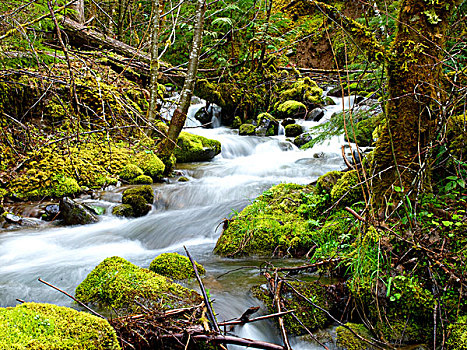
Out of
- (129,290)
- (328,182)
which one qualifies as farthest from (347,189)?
(129,290)

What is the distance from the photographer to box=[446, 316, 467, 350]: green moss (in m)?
2.31

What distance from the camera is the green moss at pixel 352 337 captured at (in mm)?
2514

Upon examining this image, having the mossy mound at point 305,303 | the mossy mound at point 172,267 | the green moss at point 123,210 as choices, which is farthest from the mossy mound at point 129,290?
the green moss at point 123,210

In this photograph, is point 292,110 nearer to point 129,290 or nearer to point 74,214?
point 74,214

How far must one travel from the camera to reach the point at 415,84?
300 centimetres

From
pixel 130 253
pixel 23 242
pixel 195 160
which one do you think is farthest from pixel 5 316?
pixel 195 160

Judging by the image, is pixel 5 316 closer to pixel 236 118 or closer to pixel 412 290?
pixel 412 290

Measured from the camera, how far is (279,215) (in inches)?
187

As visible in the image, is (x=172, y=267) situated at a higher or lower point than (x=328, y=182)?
lower

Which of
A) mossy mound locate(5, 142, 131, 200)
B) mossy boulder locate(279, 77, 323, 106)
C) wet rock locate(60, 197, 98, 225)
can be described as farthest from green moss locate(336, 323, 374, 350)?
mossy boulder locate(279, 77, 323, 106)

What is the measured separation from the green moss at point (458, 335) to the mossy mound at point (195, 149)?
848 centimetres

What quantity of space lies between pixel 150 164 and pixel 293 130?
6386 millimetres

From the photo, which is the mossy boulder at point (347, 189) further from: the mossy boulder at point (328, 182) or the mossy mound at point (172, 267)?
the mossy mound at point (172, 267)

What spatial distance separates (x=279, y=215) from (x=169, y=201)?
315cm
